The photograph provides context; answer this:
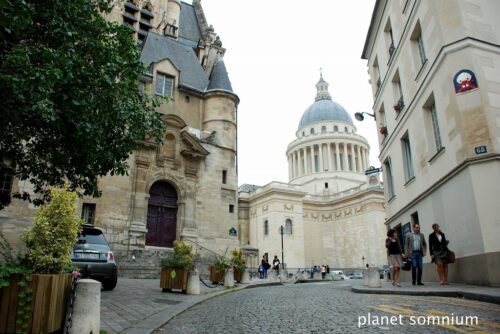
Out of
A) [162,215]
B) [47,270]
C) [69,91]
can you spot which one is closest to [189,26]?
[162,215]

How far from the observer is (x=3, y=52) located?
866 cm

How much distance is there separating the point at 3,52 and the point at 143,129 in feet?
12.1

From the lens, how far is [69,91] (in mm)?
9094

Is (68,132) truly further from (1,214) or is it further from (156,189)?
(156,189)

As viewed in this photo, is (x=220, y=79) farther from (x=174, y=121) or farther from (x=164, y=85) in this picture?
(x=174, y=121)

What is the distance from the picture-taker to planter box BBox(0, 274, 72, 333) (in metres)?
3.82

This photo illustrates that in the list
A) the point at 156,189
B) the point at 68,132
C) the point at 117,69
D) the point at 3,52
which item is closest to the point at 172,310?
the point at 68,132

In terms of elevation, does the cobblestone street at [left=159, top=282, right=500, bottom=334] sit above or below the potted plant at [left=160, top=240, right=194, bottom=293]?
below

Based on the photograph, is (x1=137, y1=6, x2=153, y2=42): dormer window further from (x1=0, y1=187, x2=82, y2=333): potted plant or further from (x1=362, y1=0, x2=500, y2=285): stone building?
(x1=0, y1=187, x2=82, y2=333): potted plant

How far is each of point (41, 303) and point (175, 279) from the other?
7.52 m

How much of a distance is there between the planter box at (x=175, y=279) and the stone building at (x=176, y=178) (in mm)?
7176

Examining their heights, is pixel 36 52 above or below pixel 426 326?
above

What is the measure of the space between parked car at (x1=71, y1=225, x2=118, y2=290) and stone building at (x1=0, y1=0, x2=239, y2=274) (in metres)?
7.50

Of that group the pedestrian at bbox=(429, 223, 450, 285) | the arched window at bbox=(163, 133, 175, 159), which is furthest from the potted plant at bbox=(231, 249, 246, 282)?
the pedestrian at bbox=(429, 223, 450, 285)
